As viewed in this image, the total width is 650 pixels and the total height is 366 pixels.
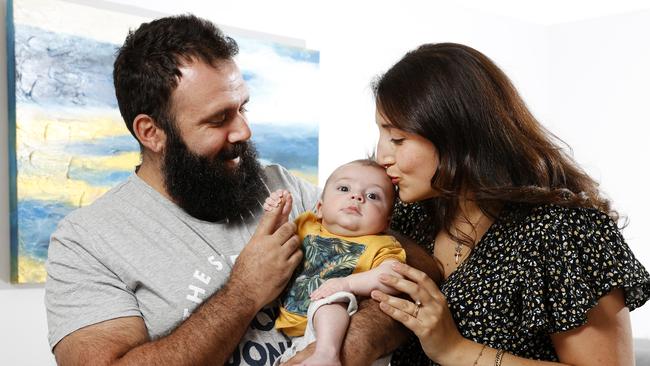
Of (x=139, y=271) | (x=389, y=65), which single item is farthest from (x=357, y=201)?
(x=389, y=65)

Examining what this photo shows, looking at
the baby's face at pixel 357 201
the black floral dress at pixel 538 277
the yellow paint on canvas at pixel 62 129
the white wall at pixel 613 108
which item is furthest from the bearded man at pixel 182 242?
the white wall at pixel 613 108

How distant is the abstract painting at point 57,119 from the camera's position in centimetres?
314

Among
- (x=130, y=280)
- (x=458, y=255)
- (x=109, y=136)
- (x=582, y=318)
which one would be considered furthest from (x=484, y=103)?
(x=109, y=136)

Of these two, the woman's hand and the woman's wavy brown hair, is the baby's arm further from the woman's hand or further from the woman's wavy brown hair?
the woman's wavy brown hair

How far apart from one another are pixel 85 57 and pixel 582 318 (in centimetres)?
250

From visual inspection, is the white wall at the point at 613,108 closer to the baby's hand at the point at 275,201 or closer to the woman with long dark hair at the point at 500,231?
the woman with long dark hair at the point at 500,231

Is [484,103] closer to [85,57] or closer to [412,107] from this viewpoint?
[412,107]

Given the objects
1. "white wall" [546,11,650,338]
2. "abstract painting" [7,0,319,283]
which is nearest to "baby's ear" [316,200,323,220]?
"abstract painting" [7,0,319,283]

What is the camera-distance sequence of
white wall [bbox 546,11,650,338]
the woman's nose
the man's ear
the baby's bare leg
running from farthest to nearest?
white wall [bbox 546,11,650,338]
the man's ear
the woman's nose
the baby's bare leg

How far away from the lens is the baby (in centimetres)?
178

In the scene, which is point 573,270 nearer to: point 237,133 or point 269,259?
point 269,259

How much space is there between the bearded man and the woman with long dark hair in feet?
0.63

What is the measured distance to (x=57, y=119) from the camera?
323 cm

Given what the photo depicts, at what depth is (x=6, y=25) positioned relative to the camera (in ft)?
10.3
